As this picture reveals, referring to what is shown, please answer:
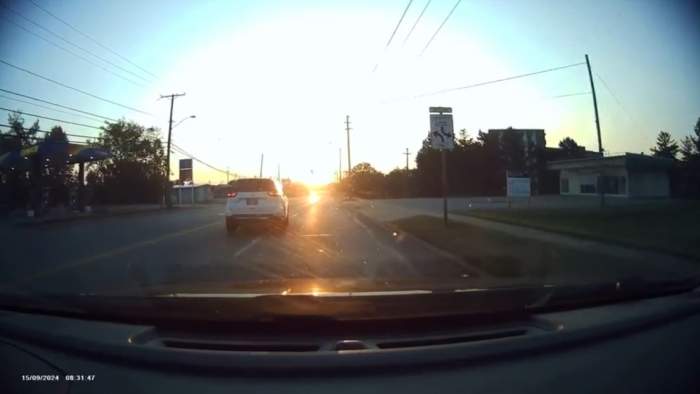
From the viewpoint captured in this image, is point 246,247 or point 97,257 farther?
point 246,247

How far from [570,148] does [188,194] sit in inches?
2560

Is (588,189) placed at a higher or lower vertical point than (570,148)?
lower

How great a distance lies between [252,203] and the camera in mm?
16109

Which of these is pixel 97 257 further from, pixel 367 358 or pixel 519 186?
pixel 519 186

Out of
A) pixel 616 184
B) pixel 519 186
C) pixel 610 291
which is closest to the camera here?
pixel 610 291

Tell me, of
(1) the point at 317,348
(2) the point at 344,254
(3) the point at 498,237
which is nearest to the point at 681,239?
(3) the point at 498,237

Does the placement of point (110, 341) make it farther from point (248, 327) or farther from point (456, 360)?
point (456, 360)

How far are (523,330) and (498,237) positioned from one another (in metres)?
10.4

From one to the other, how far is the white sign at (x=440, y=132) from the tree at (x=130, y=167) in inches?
1960

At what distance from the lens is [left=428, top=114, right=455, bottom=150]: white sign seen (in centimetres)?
1470

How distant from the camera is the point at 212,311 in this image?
2842 millimetres

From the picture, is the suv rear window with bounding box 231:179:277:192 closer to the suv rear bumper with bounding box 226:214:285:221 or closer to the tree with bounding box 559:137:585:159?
the suv rear bumper with bounding box 226:214:285:221

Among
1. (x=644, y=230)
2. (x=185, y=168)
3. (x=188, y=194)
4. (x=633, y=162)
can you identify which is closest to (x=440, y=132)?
(x=644, y=230)

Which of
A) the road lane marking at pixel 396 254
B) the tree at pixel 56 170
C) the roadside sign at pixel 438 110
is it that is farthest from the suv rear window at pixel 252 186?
the tree at pixel 56 170
